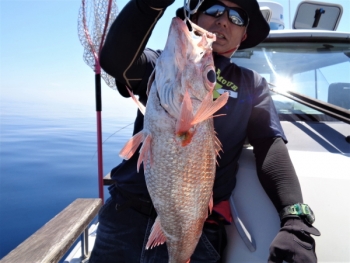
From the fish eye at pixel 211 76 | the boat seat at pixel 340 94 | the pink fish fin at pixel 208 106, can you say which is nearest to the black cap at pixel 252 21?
the fish eye at pixel 211 76

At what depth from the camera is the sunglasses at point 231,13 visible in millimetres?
1875

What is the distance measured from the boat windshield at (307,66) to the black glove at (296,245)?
5.57 feet

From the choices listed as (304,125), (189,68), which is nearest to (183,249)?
(189,68)

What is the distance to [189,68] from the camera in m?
1.34

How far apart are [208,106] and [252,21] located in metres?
1.33

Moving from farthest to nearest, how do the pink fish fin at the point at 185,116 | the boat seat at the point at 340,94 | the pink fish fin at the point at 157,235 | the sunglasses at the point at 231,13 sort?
the boat seat at the point at 340,94, the sunglasses at the point at 231,13, the pink fish fin at the point at 157,235, the pink fish fin at the point at 185,116

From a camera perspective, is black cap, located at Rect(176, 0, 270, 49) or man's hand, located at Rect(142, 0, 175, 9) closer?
man's hand, located at Rect(142, 0, 175, 9)

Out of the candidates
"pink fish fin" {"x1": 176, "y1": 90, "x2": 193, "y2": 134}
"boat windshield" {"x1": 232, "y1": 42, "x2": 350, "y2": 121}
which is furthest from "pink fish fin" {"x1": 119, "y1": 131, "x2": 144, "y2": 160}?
"boat windshield" {"x1": 232, "y1": 42, "x2": 350, "y2": 121}

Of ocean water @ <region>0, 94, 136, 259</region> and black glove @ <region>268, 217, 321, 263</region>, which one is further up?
black glove @ <region>268, 217, 321, 263</region>

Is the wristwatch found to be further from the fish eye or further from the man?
the fish eye

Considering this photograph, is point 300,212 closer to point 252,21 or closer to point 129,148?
point 129,148

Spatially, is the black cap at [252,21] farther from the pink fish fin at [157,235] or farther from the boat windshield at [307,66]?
the pink fish fin at [157,235]

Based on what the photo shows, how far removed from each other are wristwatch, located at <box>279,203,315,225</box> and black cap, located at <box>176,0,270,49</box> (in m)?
1.41

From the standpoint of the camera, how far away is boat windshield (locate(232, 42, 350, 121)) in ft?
9.52
